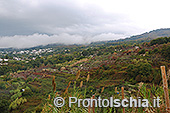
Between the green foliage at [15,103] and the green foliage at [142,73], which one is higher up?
the green foliage at [142,73]

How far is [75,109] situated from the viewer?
112 cm

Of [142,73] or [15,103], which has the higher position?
[142,73]

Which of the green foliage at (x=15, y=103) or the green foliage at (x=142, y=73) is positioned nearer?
the green foliage at (x=142, y=73)

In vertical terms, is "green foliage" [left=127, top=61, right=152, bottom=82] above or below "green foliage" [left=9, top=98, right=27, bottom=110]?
above

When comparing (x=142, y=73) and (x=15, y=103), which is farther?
(x=15, y=103)

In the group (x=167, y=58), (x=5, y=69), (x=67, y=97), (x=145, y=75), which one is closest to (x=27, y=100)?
(x=145, y=75)

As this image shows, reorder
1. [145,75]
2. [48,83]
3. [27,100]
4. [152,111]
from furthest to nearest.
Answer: [48,83]
[27,100]
[145,75]
[152,111]

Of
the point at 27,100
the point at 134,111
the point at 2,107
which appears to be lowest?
the point at 27,100

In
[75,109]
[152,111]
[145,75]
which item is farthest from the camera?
[145,75]

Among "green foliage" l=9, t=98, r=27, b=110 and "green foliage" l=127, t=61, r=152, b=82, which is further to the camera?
"green foliage" l=9, t=98, r=27, b=110

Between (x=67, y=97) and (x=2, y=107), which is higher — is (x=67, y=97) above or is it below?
above

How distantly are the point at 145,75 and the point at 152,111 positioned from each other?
12827 mm

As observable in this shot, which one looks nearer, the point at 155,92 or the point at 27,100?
the point at 155,92

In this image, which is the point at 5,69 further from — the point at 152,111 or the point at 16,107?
the point at 152,111
